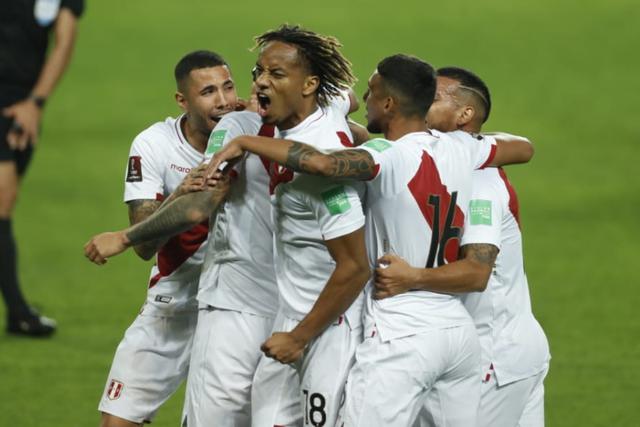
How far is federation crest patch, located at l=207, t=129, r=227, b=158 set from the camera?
5.17 m

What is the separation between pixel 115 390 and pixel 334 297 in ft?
5.88

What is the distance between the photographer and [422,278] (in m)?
4.88

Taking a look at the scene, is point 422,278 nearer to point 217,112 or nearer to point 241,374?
point 241,374

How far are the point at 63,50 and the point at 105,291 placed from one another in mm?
2926

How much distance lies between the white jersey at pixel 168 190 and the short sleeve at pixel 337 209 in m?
1.28

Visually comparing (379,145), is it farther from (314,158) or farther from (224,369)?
(224,369)

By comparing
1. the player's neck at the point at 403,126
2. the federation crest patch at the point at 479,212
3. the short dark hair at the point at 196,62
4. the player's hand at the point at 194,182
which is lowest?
the federation crest patch at the point at 479,212

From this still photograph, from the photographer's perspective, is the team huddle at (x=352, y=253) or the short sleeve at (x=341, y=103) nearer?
the team huddle at (x=352, y=253)

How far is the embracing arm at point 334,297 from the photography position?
4715mm

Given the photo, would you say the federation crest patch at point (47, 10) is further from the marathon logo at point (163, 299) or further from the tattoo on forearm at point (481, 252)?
the tattoo on forearm at point (481, 252)

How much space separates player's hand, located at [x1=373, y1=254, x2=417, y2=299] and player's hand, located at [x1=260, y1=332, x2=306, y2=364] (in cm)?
40

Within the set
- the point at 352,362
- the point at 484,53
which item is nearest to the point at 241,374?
the point at 352,362

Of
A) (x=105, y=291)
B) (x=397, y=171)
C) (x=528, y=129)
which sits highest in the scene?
(x=397, y=171)

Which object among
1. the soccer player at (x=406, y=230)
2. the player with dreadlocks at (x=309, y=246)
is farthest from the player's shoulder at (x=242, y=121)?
the soccer player at (x=406, y=230)
